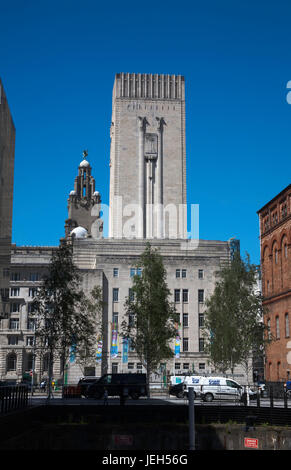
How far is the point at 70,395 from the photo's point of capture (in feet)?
167

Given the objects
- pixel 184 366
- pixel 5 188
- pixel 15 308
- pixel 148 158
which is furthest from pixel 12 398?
pixel 148 158

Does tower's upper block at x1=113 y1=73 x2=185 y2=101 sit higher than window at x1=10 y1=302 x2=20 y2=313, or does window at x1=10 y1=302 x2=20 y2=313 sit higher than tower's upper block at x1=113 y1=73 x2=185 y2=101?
tower's upper block at x1=113 y1=73 x2=185 y2=101

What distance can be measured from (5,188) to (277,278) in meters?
39.4

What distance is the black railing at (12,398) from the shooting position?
22469mm

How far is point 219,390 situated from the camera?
155ft

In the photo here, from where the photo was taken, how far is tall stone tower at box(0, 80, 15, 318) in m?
38.6

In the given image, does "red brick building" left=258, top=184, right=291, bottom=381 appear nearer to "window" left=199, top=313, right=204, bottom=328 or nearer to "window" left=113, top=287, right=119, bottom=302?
"window" left=199, top=313, right=204, bottom=328

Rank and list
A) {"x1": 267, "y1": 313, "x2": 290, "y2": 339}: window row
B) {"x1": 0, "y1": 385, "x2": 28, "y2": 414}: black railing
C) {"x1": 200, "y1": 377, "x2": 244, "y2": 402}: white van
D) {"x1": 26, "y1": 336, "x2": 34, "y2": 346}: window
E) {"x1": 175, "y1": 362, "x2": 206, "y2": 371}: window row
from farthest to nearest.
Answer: {"x1": 26, "y1": 336, "x2": 34, "y2": 346}: window → {"x1": 175, "y1": 362, "x2": 206, "y2": 371}: window row → {"x1": 267, "y1": 313, "x2": 290, "y2": 339}: window row → {"x1": 200, "y1": 377, "x2": 244, "y2": 402}: white van → {"x1": 0, "y1": 385, "x2": 28, "y2": 414}: black railing

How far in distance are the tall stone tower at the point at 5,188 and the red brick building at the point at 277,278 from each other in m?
33.6

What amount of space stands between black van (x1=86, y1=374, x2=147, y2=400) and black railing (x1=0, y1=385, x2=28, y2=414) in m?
21.5

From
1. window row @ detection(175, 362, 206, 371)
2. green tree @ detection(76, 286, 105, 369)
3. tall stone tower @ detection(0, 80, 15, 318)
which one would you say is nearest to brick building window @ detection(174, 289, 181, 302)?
window row @ detection(175, 362, 206, 371)

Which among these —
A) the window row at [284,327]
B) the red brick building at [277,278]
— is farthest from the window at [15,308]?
the window row at [284,327]

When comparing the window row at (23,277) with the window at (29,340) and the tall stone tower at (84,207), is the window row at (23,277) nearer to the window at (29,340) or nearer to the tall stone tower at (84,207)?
the window at (29,340)
